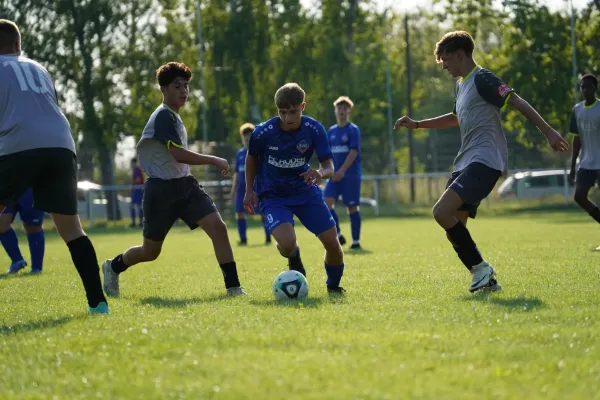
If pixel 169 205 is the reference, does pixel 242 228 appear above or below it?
below

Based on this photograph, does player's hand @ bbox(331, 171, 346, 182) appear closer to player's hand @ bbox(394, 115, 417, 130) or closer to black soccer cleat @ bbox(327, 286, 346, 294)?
player's hand @ bbox(394, 115, 417, 130)

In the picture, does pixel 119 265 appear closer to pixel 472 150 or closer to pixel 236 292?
pixel 236 292

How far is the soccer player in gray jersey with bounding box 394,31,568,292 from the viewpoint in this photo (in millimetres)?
7578

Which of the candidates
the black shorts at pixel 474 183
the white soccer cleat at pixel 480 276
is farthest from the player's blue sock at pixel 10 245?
the white soccer cleat at pixel 480 276

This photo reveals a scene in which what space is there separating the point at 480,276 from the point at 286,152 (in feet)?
6.17

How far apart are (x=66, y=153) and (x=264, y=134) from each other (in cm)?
190

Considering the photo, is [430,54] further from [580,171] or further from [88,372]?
[88,372]

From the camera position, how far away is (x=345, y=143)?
1497 centimetres

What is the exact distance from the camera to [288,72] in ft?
136

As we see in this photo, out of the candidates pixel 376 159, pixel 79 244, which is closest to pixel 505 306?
pixel 79 244

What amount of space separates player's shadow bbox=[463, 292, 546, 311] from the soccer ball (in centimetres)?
128

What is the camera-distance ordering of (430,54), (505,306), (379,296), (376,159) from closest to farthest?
(505,306)
(379,296)
(376,159)
(430,54)

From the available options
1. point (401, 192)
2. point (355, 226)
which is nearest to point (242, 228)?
point (355, 226)

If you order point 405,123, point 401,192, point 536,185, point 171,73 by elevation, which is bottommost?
point 401,192
